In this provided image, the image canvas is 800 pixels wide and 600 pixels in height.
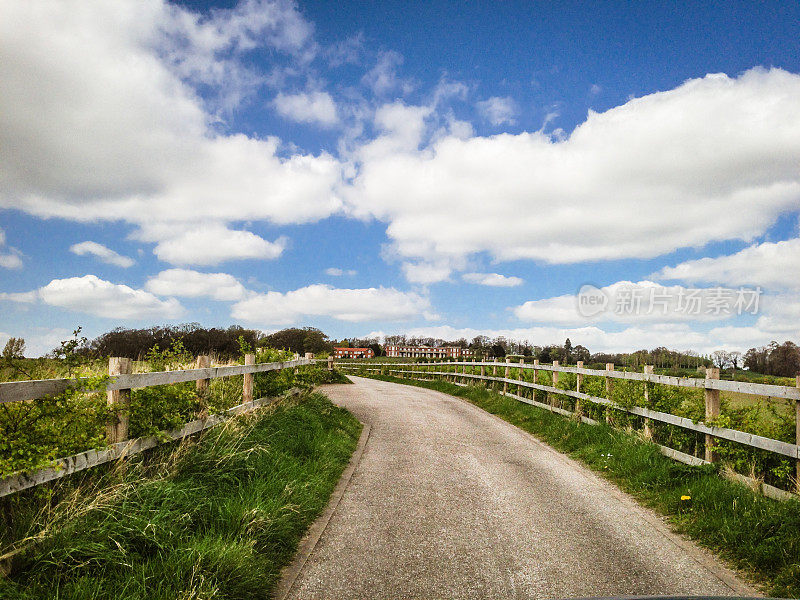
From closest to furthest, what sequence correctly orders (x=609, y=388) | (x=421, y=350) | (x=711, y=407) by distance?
(x=711, y=407) → (x=609, y=388) → (x=421, y=350)

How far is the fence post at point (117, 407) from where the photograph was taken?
193 inches

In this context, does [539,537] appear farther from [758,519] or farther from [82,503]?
[82,503]

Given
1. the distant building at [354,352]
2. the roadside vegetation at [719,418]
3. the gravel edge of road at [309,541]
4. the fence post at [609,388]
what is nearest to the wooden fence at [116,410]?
the gravel edge of road at [309,541]

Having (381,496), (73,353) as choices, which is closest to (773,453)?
(381,496)

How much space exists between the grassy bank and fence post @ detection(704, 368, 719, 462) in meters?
0.44

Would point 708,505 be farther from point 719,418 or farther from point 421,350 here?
point 421,350

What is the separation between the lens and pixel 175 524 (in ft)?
13.9

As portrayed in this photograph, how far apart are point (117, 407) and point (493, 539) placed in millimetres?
3894

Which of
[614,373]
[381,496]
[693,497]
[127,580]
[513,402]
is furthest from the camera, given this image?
[513,402]

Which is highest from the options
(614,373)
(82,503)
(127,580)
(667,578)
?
(614,373)

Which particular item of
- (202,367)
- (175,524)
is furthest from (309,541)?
(202,367)

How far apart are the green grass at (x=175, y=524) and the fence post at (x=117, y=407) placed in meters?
0.30

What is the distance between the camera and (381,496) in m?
6.39

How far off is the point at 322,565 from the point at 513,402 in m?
11.6
